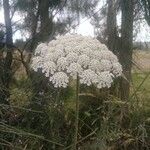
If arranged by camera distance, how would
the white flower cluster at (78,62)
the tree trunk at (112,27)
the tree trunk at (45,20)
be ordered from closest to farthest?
the white flower cluster at (78,62), the tree trunk at (112,27), the tree trunk at (45,20)

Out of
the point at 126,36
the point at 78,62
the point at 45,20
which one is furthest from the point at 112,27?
the point at 78,62

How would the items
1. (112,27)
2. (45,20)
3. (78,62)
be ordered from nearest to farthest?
(78,62), (112,27), (45,20)

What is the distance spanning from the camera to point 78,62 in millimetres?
3424

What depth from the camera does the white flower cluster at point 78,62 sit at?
342 centimetres

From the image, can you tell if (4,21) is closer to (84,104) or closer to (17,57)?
(17,57)

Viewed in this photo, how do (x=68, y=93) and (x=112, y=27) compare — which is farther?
(x=68, y=93)

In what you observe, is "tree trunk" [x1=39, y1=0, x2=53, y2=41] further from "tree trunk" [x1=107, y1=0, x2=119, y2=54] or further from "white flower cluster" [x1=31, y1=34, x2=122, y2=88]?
"white flower cluster" [x1=31, y1=34, x2=122, y2=88]

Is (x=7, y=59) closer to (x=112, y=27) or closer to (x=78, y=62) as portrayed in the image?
(x=112, y=27)

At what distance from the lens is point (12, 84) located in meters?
7.36

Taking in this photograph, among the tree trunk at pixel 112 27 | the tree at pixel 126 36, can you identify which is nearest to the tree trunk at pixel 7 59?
the tree trunk at pixel 112 27

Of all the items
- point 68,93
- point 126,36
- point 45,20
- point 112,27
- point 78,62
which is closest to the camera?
point 78,62

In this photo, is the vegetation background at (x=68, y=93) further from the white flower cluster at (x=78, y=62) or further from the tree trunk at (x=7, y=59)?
the white flower cluster at (x=78, y=62)

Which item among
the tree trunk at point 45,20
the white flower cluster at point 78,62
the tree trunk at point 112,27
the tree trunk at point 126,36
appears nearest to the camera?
Result: the white flower cluster at point 78,62

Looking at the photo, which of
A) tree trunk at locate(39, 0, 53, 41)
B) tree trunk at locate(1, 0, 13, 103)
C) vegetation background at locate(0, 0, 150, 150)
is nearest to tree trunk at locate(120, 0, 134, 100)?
vegetation background at locate(0, 0, 150, 150)
